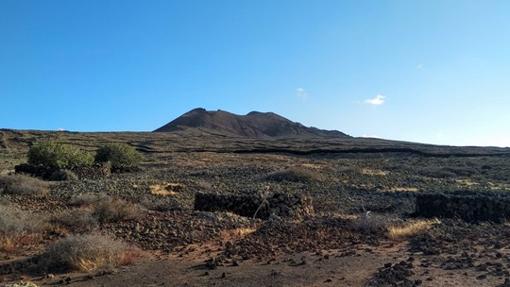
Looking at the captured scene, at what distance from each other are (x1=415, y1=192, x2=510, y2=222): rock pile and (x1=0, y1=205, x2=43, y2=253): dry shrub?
461 inches

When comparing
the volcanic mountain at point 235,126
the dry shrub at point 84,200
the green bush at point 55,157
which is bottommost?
the dry shrub at point 84,200

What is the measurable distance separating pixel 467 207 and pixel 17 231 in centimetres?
1296

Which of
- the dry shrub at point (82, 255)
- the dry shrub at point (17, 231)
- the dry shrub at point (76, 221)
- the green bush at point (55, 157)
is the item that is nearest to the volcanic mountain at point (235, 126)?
the green bush at point (55, 157)

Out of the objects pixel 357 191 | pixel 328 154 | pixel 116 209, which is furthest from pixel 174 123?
pixel 116 209

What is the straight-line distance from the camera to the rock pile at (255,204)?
17.3 metres

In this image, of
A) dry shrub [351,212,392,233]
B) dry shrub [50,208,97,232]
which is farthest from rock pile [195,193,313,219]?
dry shrub [50,208,97,232]

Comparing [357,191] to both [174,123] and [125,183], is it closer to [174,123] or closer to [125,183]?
[125,183]

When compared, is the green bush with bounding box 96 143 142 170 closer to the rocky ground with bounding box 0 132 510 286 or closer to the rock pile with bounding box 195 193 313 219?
the rocky ground with bounding box 0 132 510 286

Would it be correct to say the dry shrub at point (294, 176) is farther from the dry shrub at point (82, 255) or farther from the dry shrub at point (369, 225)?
the dry shrub at point (82, 255)

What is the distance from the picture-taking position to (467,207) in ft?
60.2

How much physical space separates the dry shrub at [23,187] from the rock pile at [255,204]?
20.9ft

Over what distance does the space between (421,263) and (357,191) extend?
1860cm

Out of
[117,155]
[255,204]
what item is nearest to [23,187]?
[255,204]

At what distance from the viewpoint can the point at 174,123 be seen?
186 meters
